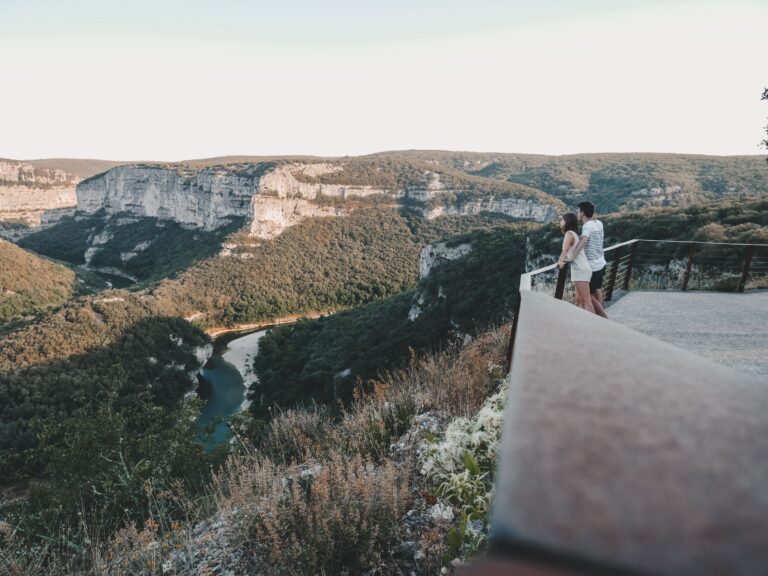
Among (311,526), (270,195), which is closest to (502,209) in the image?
(270,195)

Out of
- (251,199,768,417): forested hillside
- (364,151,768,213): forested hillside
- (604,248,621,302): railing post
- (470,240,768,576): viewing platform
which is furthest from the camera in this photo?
(364,151,768,213): forested hillside

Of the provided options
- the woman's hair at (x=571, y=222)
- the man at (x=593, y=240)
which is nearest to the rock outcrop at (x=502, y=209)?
the man at (x=593, y=240)

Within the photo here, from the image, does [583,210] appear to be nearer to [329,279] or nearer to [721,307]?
[721,307]

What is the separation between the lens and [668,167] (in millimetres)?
93562

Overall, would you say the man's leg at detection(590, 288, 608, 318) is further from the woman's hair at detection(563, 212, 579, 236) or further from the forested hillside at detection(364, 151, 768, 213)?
the forested hillside at detection(364, 151, 768, 213)

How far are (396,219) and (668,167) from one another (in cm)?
6358

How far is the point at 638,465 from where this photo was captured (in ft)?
1.47

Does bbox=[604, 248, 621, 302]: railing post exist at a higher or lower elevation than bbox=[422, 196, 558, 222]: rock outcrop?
lower

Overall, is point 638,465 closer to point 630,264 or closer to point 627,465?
point 627,465

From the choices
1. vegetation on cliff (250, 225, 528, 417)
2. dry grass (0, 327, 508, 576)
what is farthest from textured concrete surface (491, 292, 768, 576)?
vegetation on cliff (250, 225, 528, 417)

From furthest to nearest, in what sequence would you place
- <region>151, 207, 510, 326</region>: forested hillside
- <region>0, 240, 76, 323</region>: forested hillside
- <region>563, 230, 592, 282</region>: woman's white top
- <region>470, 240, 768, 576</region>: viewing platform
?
<region>151, 207, 510, 326</region>: forested hillside
<region>0, 240, 76, 323</region>: forested hillside
<region>563, 230, 592, 282</region>: woman's white top
<region>470, 240, 768, 576</region>: viewing platform

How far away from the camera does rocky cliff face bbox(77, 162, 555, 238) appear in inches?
3263

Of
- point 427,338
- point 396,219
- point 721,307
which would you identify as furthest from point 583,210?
point 396,219

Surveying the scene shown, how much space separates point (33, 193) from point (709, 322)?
619 feet
